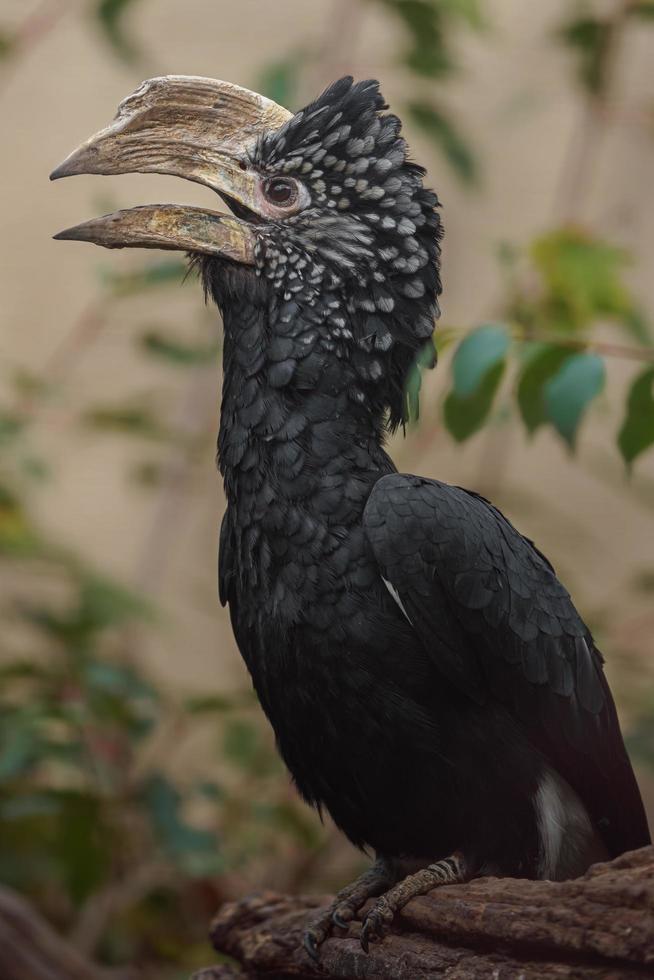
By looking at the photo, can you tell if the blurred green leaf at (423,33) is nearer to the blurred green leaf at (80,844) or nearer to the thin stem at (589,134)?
the thin stem at (589,134)

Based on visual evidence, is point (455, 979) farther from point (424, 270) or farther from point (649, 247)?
point (649, 247)

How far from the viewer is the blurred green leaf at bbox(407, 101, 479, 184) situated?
430 centimetres

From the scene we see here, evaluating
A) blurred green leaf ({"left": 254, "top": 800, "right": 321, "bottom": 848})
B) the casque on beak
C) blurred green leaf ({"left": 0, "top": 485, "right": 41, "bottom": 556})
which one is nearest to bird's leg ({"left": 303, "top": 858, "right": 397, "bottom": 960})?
the casque on beak

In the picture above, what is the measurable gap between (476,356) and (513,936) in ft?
3.26

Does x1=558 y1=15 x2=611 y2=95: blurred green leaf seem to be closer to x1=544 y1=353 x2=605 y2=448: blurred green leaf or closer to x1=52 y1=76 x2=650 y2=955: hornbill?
x1=52 y1=76 x2=650 y2=955: hornbill

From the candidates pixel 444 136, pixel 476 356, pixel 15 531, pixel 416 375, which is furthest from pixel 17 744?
pixel 444 136

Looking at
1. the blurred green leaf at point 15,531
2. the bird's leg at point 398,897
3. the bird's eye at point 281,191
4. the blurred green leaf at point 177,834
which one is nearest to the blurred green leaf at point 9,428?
the blurred green leaf at point 15,531

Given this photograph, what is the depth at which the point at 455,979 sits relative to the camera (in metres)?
1.94

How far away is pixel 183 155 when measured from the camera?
2.41m

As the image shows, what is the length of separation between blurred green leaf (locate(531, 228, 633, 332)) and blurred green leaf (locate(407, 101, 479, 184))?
2.60 feet

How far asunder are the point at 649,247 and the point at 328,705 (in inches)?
165

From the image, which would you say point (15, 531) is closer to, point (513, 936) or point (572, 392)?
point (572, 392)

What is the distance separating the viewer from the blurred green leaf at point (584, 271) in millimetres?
3646

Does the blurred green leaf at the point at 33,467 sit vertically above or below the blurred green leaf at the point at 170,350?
below
